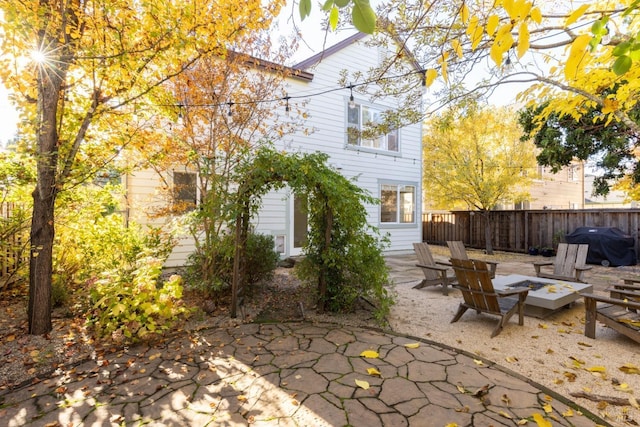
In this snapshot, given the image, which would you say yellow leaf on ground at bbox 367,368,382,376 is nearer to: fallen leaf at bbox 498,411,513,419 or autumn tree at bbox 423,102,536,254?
fallen leaf at bbox 498,411,513,419

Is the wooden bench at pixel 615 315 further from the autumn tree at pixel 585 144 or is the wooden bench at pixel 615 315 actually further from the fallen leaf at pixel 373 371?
the autumn tree at pixel 585 144

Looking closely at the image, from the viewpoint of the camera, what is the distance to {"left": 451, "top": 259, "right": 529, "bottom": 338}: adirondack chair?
3.73 meters

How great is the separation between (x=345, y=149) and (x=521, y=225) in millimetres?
7673

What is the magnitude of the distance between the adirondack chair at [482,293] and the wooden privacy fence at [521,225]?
27.8ft

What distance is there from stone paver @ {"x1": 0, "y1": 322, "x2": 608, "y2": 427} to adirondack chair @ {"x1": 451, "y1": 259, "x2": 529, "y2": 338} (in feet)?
3.13

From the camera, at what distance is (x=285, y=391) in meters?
2.48

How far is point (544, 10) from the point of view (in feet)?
11.9

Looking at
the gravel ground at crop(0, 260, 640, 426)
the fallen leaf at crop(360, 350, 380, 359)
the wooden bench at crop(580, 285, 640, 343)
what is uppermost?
the wooden bench at crop(580, 285, 640, 343)

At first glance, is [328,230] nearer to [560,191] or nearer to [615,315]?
[615,315]

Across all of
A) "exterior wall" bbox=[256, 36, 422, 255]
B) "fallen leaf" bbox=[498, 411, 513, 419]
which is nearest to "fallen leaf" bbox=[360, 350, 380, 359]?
"fallen leaf" bbox=[498, 411, 513, 419]

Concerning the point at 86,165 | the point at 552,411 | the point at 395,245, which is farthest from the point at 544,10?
the point at 395,245

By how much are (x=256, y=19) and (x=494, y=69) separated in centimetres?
361

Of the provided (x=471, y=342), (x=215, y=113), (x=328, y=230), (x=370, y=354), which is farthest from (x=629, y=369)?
(x=215, y=113)

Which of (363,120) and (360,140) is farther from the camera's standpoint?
(363,120)
